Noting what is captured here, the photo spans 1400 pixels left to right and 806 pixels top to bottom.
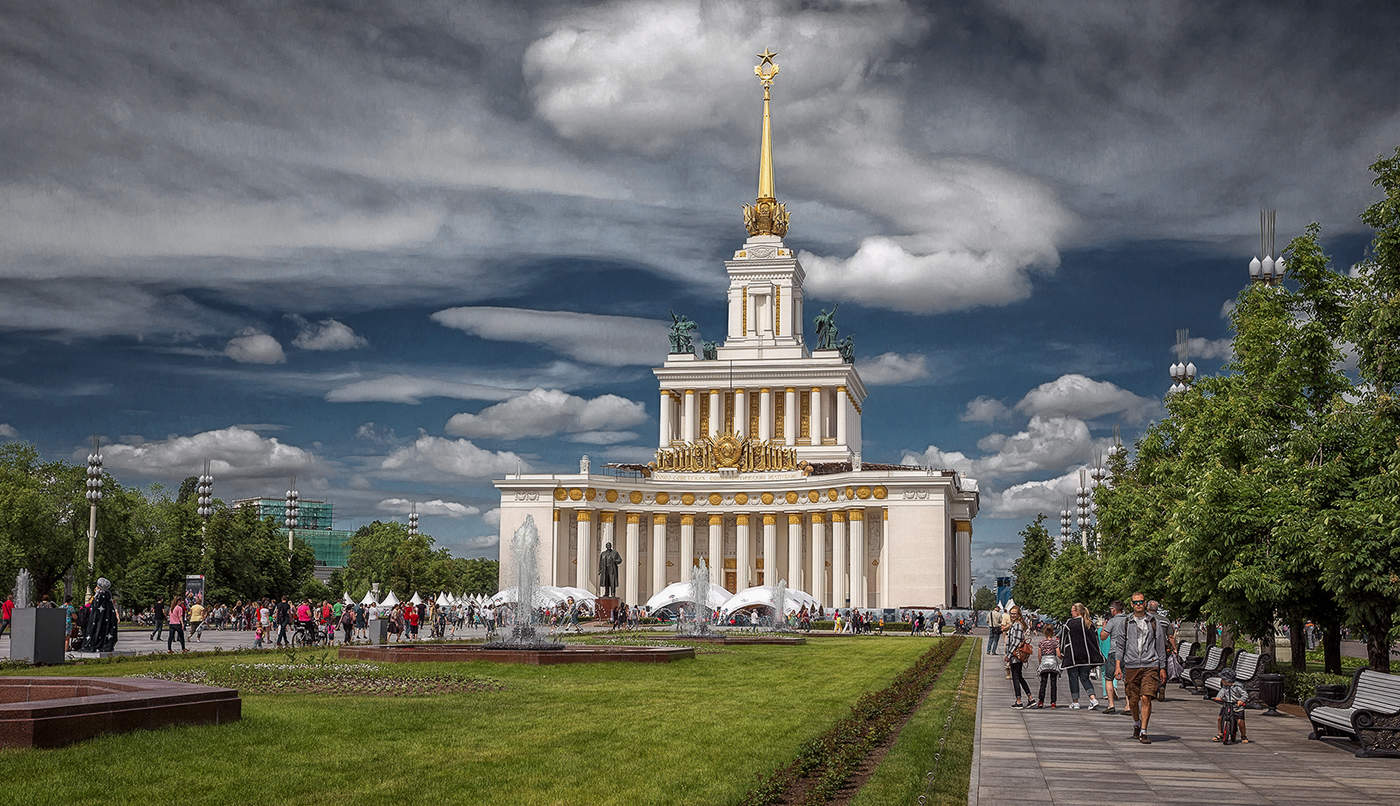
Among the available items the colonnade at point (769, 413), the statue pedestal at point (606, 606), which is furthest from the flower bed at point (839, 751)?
the colonnade at point (769, 413)

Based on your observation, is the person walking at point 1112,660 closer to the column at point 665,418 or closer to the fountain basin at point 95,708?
the fountain basin at point 95,708

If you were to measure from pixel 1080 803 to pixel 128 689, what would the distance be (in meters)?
11.2

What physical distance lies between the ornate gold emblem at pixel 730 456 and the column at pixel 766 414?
2677 millimetres

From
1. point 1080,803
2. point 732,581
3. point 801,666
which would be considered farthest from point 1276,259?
point 732,581

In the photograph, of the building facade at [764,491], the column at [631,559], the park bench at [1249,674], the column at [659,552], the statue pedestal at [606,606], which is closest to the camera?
the park bench at [1249,674]

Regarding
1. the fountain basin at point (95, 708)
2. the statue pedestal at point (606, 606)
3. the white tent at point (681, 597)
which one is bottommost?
the statue pedestal at point (606, 606)

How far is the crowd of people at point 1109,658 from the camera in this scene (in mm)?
16156

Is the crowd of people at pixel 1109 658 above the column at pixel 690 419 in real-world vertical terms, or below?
below

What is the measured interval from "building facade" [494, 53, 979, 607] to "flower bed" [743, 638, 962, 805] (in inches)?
2465

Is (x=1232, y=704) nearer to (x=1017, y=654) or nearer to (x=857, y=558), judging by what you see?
(x=1017, y=654)

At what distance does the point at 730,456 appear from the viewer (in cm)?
9344

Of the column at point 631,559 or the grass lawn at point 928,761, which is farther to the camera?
the column at point 631,559

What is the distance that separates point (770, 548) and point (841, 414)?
13786 mm

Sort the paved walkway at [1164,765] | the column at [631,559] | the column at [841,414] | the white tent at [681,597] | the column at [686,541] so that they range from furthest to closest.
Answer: the column at [841,414], the column at [686,541], the column at [631,559], the white tent at [681,597], the paved walkway at [1164,765]
